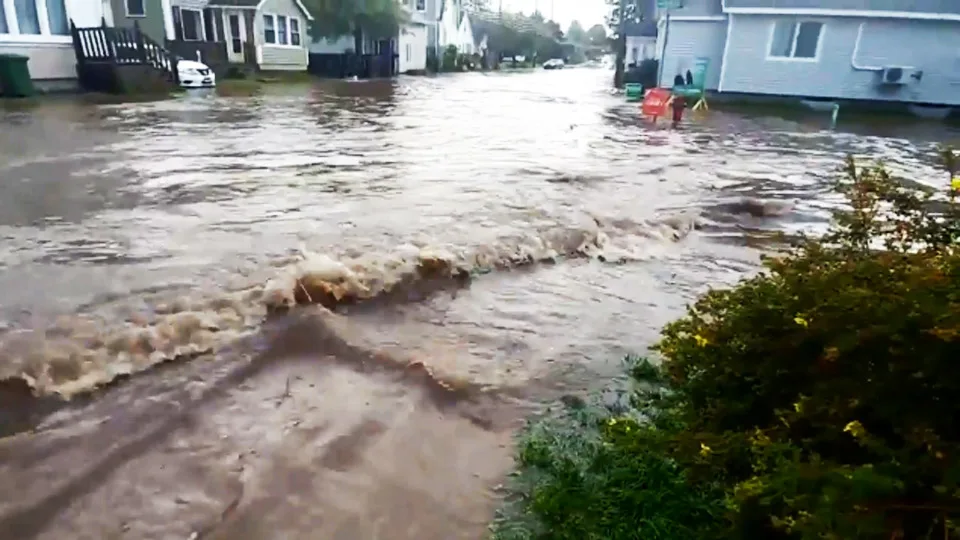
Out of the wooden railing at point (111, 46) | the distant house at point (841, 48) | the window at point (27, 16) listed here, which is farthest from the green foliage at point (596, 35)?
the window at point (27, 16)

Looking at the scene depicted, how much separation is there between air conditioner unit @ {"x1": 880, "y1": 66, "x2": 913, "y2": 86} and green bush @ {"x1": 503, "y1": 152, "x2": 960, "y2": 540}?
23339 millimetres

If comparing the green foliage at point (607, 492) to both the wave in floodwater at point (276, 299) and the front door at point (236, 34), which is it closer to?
the wave in floodwater at point (276, 299)

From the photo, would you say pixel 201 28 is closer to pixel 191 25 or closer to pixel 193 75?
pixel 191 25

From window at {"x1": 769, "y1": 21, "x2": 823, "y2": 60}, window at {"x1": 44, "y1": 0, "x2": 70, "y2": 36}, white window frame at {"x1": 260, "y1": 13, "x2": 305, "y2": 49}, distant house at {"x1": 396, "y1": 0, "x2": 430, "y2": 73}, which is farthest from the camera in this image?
distant house at {"x1": 396, "y1": 0, "x2": 430, "y2": 73}

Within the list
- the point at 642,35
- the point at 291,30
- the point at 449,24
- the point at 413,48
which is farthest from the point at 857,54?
the point at 449,24

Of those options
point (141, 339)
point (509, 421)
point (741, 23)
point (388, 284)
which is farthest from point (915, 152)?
point (141, 339)

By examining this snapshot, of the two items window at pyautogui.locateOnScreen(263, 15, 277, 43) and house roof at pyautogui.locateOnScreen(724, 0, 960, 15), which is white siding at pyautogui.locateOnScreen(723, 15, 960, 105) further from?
window at pyautogui.locateOnScreen(263, 15, 277, 43)

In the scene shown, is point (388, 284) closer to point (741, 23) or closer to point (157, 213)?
point (157, 213)

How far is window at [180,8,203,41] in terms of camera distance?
3301cm

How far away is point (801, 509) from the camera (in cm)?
164

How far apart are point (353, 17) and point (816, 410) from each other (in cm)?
4106

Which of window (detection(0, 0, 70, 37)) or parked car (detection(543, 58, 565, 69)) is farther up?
window (detection(0, 0, 70, 37))

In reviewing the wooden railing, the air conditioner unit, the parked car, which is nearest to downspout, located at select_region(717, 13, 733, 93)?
the air conditioner unit

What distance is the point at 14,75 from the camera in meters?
18.0
